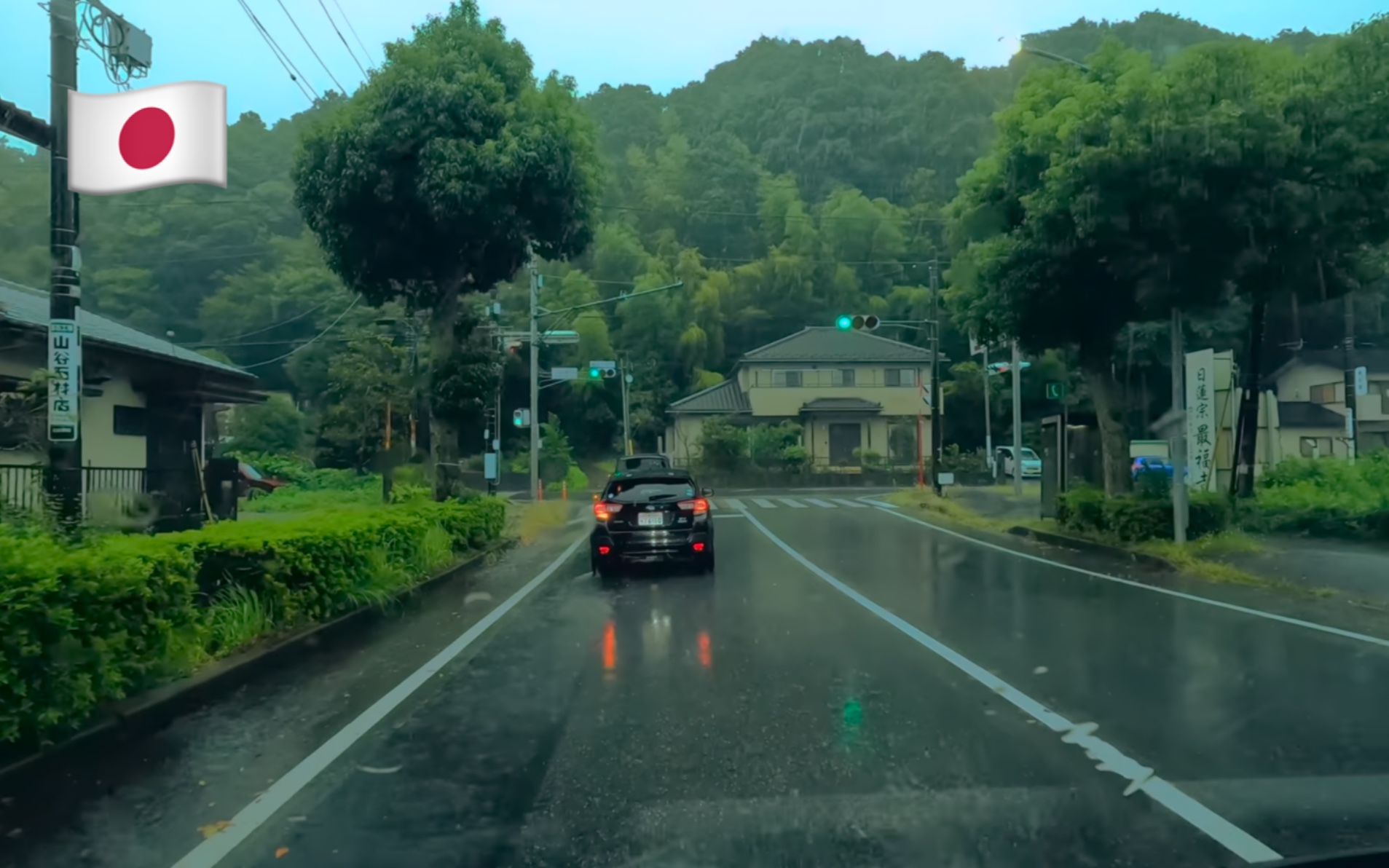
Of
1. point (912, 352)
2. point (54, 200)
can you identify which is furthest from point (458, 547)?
point (912, 352)

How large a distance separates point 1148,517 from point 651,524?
335 inches

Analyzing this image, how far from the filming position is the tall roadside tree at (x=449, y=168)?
18.4 m

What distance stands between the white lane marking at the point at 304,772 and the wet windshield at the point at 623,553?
1.7 inches

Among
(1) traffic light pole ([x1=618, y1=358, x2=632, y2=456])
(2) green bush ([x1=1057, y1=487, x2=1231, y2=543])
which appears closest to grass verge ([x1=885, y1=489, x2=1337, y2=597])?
(2) green bush ([x1=1057, y1=487, x2=1231, y2=543])

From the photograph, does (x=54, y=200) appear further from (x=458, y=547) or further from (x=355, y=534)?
(x=458, y=547)

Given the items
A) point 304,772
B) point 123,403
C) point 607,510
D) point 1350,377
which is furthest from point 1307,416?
point 304,772

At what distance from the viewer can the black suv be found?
15836mm

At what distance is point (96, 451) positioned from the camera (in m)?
17.2

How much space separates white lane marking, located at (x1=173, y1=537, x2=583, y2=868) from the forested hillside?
30.3 meters

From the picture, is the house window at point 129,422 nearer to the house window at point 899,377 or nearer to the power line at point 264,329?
the power line at point 264,329

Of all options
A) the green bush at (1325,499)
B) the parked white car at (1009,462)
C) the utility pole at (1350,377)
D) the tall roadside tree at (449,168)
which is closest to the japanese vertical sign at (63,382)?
the tall roadside tree at (449,168)

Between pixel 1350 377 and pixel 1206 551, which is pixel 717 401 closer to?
pixel 1350 377

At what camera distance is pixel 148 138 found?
343 inches

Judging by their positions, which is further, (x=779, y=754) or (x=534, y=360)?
(x=534, y=360)
